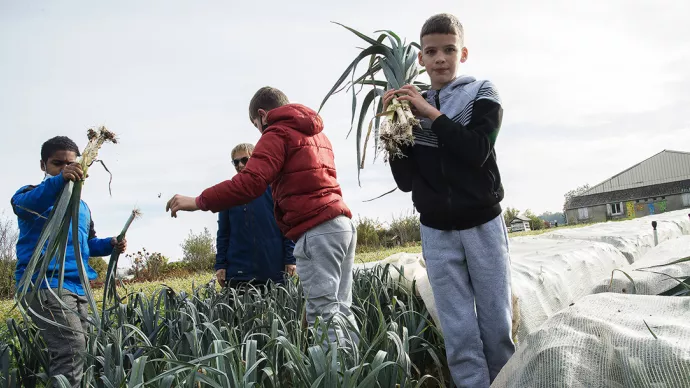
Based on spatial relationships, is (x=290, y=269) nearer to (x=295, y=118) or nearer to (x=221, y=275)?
(x=221, y=275)

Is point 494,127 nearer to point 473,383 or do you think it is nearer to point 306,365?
point 473,383

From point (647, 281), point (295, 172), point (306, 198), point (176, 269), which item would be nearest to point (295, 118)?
point (295, 172)

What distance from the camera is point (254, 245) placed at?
3.66 meters

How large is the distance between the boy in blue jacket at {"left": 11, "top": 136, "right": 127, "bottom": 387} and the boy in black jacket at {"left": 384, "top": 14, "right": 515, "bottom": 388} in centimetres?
148

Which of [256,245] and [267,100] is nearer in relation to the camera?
[267,100]

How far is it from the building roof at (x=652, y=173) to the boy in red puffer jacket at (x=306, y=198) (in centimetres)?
4919

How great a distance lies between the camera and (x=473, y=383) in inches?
77.7

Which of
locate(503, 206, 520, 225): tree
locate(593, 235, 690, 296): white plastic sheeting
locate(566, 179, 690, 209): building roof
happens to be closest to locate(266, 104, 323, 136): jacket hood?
Answer: locate(593, 235, 690, 296): white plastic sheeting

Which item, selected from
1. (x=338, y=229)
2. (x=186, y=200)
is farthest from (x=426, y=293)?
(x=186, y=200)

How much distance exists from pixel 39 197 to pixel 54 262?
34 centimetres

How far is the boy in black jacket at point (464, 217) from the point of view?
201 cm

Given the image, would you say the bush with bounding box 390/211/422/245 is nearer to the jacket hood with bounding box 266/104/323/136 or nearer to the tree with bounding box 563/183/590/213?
the jacket hood with bounding box 266/104/323/136

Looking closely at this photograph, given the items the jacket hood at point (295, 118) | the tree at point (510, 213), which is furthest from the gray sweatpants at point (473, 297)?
the tree at point (510, 213)

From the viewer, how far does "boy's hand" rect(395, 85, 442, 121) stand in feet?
6.75
